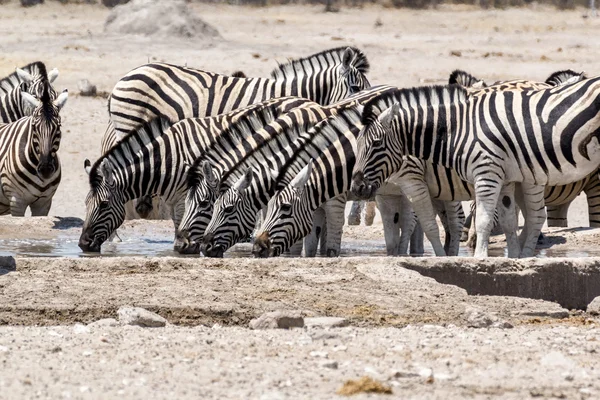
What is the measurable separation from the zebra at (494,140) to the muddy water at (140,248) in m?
1.12

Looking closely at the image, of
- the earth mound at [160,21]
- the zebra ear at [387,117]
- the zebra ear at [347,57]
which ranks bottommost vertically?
the zebra ear at [387,117]

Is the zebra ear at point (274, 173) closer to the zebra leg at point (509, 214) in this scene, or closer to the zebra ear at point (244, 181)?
the zebra ear at point (244, 181)

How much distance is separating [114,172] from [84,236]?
2.07 feet

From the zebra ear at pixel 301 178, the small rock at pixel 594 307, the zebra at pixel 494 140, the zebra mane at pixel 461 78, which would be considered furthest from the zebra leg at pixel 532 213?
the zebra mane at pixel 461 78

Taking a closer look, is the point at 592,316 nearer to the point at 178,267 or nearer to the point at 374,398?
the point at 178,267

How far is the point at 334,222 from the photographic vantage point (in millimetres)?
12461

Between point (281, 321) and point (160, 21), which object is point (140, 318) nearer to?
point (281, 321)

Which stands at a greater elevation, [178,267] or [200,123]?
[200,123]

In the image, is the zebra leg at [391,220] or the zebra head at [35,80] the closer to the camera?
the zebra leg at [391,220]

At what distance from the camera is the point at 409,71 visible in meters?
26.5

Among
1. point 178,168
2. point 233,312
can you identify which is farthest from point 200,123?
point 233,312

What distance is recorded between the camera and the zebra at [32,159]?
14.9 metres

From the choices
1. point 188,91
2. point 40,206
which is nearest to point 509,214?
point 188,91

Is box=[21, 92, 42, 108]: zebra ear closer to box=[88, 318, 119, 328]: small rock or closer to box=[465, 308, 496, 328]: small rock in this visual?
box=[88, 318, 119, 328]: small rock
